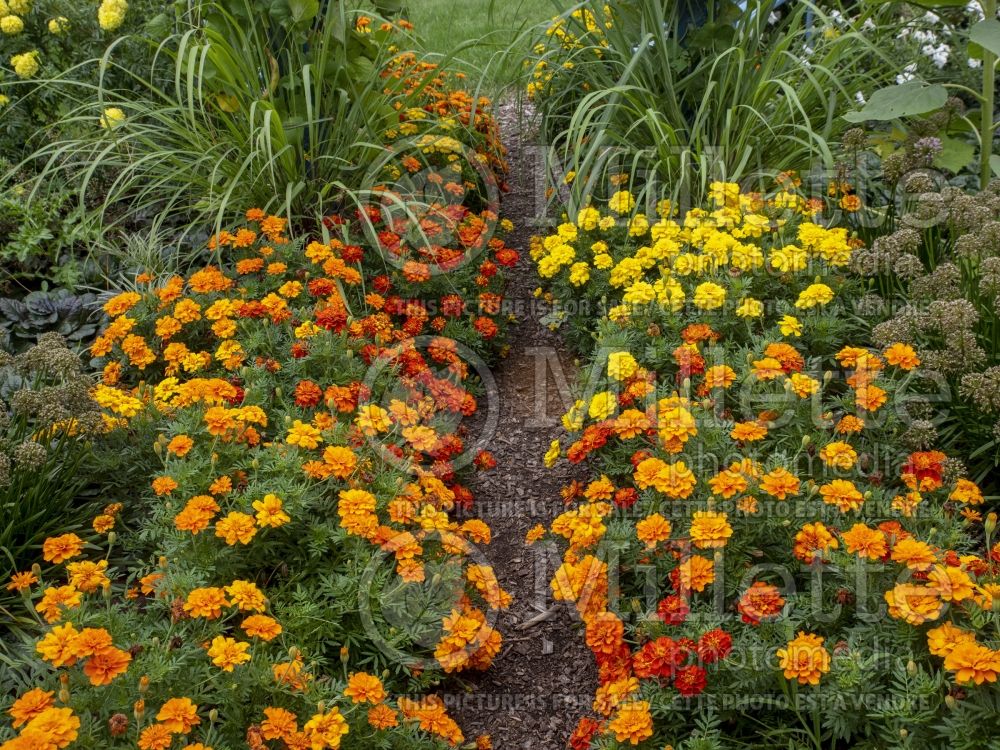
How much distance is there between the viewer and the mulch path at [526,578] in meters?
2.71

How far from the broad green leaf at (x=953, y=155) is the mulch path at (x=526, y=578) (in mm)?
1673

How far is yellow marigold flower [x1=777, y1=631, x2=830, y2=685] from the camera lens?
82.7 inches

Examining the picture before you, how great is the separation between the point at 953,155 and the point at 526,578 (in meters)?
2.32

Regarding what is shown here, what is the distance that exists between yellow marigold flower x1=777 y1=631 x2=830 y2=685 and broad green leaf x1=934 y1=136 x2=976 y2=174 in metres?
2.24

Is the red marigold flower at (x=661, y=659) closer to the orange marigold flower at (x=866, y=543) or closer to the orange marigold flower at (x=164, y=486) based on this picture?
the orange marigold flower at (x=866, y=543)

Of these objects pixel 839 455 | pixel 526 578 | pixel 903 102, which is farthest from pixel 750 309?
pixel 526 578

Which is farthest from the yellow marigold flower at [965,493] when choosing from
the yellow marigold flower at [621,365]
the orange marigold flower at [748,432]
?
the yellow marigold flower at [621,365]

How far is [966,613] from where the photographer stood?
2.18 metres

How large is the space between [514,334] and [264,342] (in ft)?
4.45

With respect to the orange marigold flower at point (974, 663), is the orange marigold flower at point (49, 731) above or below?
below

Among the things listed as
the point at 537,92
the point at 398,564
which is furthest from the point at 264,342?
the point at 537,92

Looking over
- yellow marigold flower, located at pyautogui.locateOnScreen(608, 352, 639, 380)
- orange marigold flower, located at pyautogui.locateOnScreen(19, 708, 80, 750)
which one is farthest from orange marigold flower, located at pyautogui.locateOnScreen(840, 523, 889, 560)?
orange marigold flower, located at pyautogui.locateOnScreen(19, 708, 80, 750)

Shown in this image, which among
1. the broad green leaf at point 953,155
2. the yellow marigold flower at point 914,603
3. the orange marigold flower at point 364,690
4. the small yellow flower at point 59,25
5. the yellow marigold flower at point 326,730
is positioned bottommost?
the orange marigold flower at point 364,690

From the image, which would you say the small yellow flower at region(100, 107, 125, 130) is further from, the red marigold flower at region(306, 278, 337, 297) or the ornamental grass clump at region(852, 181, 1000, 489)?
the ornamental grass clump at region(852, 181, 1000, 489)
